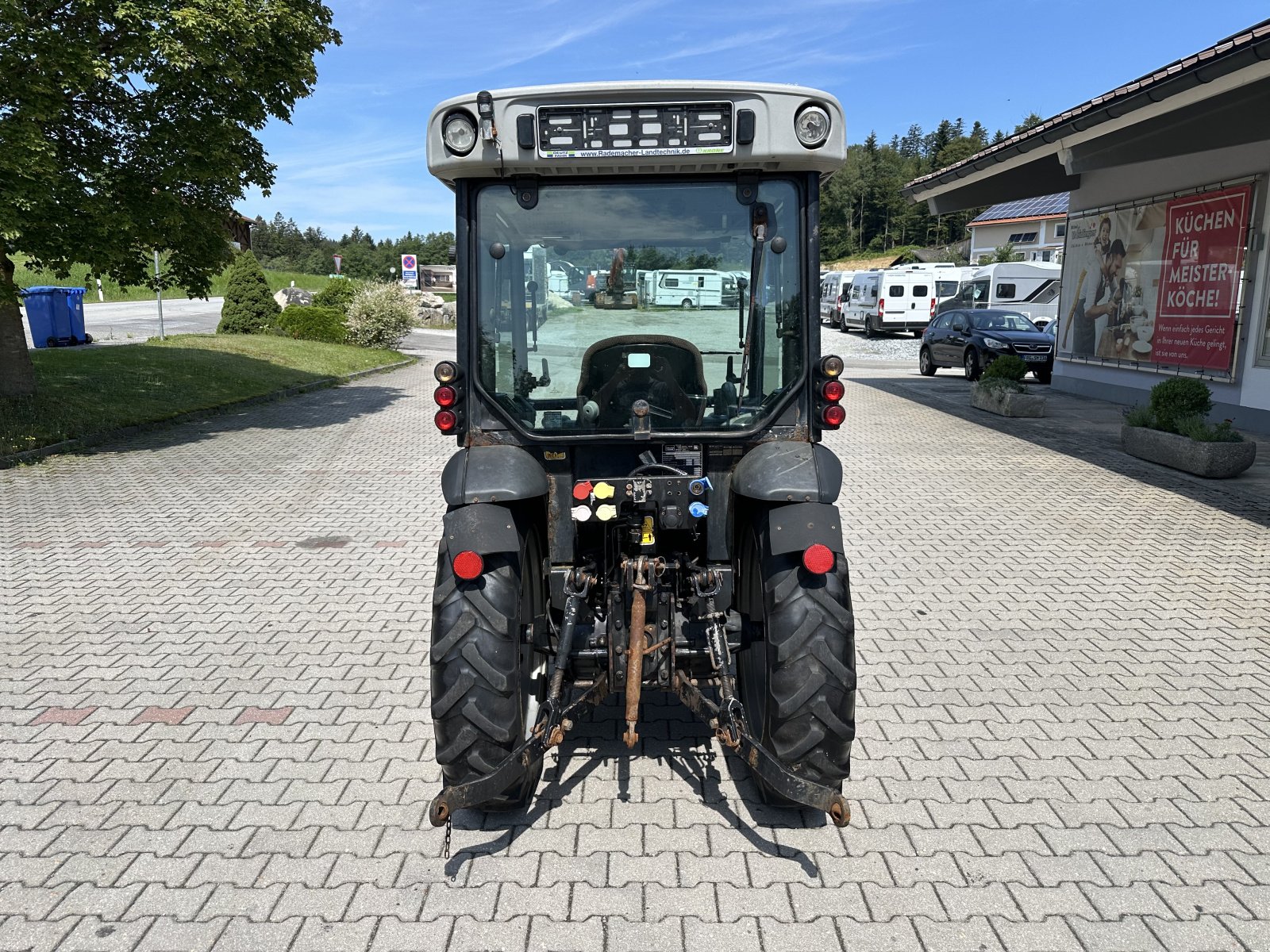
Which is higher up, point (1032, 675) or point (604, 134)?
point (604, 134)

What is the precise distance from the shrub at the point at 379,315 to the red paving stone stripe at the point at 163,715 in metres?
22.4

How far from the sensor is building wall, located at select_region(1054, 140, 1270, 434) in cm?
1280

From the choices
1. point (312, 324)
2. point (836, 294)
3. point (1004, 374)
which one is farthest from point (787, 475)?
point (836, 294)

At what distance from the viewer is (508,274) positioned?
366cm

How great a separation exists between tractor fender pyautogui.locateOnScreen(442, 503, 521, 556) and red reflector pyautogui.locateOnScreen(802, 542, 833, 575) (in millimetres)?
1044

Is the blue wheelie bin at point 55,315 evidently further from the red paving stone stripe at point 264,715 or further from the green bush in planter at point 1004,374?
the red paving stone stripe at point 264,715

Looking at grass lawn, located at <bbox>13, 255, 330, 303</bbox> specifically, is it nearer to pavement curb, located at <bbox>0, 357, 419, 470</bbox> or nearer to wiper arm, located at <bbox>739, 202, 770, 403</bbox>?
pavement curb, located at <bbox>0, 357, 419, 470</bbox>

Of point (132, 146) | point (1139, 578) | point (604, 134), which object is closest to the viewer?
point (604, 134)

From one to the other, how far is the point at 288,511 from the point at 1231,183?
1368 centimetres

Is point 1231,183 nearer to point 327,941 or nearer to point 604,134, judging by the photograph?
point 604,134

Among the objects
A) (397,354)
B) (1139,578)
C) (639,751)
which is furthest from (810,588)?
(397,354)

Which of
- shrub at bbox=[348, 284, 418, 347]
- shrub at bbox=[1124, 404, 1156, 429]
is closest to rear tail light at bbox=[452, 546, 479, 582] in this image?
shrub at bbox=[1124, 404, 1156, 429]

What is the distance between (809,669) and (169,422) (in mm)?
13048

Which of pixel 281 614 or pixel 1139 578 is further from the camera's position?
pixel 1139 578
